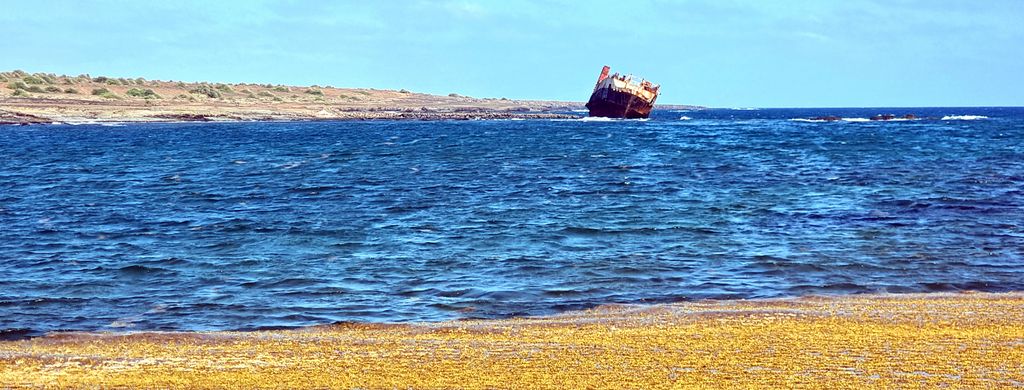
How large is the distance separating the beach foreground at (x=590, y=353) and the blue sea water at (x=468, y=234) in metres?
1.63

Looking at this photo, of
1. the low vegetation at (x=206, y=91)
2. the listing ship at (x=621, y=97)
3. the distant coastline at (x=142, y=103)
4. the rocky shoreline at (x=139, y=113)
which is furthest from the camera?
the low vegetation at (x=206, y=91)

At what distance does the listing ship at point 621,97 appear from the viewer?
91.2 meters

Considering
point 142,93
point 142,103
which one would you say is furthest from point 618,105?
point 142,93

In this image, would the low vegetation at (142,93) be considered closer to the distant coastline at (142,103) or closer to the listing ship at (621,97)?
the distant coastline at (142,103)

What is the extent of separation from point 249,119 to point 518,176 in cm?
6067

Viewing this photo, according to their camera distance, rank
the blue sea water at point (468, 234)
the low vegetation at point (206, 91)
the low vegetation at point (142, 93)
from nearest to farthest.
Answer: the blue sea water at point (468, 234)
the low vegetation at point (142, 93)
the low vegetation at point (206, 91)

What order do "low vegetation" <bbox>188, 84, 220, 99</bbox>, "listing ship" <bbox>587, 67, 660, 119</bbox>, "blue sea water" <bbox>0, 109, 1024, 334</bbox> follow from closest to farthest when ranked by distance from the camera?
1. "blue sea water" <bbox>0, 109, 1024, 334</bbox>
2. "listing ship" <bbox>587, 67, 660, 119</bbox>
3. "low vegetation" <bbox>188, 84, 220, 99</bbox>

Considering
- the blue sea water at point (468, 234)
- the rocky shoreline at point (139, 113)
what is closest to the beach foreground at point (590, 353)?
the blue sea water at point (468, 234)

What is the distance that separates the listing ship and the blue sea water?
48.3 metres

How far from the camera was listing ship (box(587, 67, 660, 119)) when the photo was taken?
91250 mm

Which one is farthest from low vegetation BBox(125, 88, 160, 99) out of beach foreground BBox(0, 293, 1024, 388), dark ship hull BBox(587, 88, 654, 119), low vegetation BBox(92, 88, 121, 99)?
beach foreground BBox(0, 293, 1024, 388)

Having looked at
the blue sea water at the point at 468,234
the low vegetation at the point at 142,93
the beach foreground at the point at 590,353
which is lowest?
the blue sea water at the point at 468,234

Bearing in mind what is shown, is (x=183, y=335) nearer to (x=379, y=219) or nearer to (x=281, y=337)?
(x=281, y=337)

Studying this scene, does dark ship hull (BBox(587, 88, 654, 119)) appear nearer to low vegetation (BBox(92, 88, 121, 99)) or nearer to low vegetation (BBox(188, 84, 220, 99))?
low vegetation (BBox(188, 84, 220, 99))
